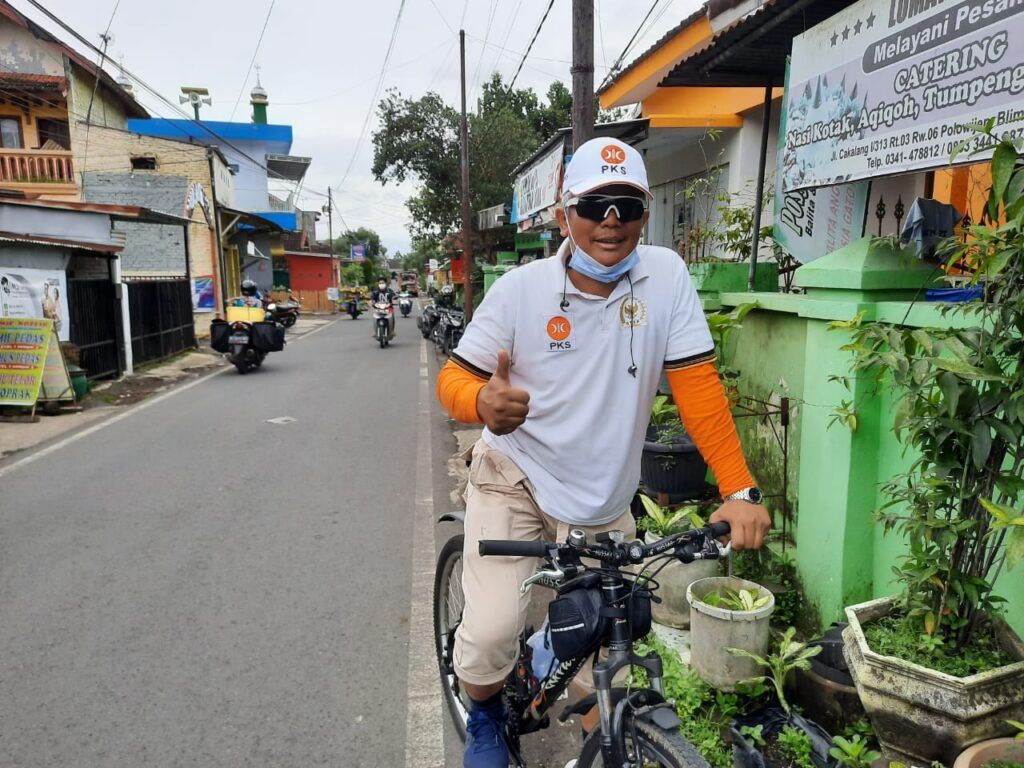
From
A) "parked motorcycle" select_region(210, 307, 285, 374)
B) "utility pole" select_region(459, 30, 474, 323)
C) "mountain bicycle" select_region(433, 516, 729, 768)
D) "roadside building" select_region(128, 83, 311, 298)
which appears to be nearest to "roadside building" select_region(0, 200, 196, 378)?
"parked motorcycle" select_region(210, 307, 285, 374)

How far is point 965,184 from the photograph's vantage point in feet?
A: 15.3

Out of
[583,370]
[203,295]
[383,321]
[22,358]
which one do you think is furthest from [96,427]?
[203,295]

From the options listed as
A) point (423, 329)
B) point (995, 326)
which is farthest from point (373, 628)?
point (423, 329)

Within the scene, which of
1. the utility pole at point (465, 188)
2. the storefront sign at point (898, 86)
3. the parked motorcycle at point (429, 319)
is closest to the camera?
the storefront sign at point (898, 86)

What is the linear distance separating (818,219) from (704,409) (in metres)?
3.56

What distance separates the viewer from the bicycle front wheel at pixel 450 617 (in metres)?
2.91

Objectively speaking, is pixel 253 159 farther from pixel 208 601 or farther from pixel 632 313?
pixel 632 313

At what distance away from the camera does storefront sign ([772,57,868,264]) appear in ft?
16.2

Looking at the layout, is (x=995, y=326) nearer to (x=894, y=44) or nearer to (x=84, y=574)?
(x=894, y=44)

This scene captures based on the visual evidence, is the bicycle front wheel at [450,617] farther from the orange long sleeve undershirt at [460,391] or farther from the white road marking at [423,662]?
the orange long sleeve undershirt at [460,391]

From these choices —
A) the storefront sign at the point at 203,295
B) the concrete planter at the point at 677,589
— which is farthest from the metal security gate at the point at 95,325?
the concrete planter at the point at 677,589

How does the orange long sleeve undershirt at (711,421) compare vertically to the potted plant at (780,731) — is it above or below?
above

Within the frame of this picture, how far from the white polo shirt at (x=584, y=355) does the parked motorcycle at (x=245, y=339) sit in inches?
465

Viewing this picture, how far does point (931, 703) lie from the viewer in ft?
7.60
